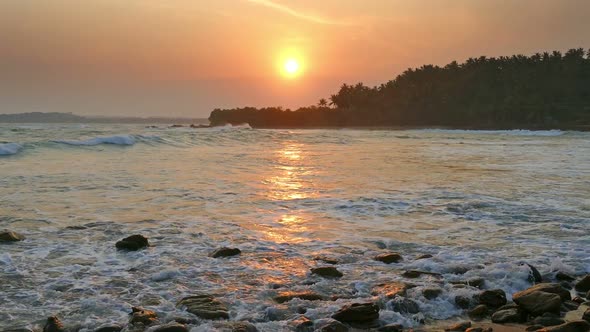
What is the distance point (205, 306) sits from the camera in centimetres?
505

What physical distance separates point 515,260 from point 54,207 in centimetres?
875

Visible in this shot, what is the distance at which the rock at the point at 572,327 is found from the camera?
4.43 m

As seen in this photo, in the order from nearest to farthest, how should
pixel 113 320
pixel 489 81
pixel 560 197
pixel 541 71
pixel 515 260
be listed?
pixel 113 320 → pixel 515 260 → pixel 560 197 → pixel 541 71 → pixel 489 81

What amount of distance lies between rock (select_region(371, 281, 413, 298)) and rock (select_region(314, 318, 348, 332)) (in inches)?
37.3

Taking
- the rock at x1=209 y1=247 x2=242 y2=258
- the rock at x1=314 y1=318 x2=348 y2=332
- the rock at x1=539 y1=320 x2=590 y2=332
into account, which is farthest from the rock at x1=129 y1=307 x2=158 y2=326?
the rock at x1=539 y1=320 x2=590 y2=332

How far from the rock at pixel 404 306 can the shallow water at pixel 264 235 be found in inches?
4.0

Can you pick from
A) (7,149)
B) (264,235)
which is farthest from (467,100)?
(264,235)

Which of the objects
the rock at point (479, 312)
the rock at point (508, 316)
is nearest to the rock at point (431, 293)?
the rock at point (479, 312)

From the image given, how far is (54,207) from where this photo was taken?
10281 millimetres

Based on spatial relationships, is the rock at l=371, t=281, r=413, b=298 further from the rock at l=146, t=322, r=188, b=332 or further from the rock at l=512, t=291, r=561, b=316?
the rock at l=146, t=322, r=188, b=332

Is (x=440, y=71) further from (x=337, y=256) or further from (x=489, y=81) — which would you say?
(x=337, y=256)

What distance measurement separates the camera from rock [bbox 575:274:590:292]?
5.74 metres

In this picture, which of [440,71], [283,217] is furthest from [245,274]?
[440,71]

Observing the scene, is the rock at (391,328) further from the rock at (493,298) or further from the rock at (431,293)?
the rock at (493,298)
